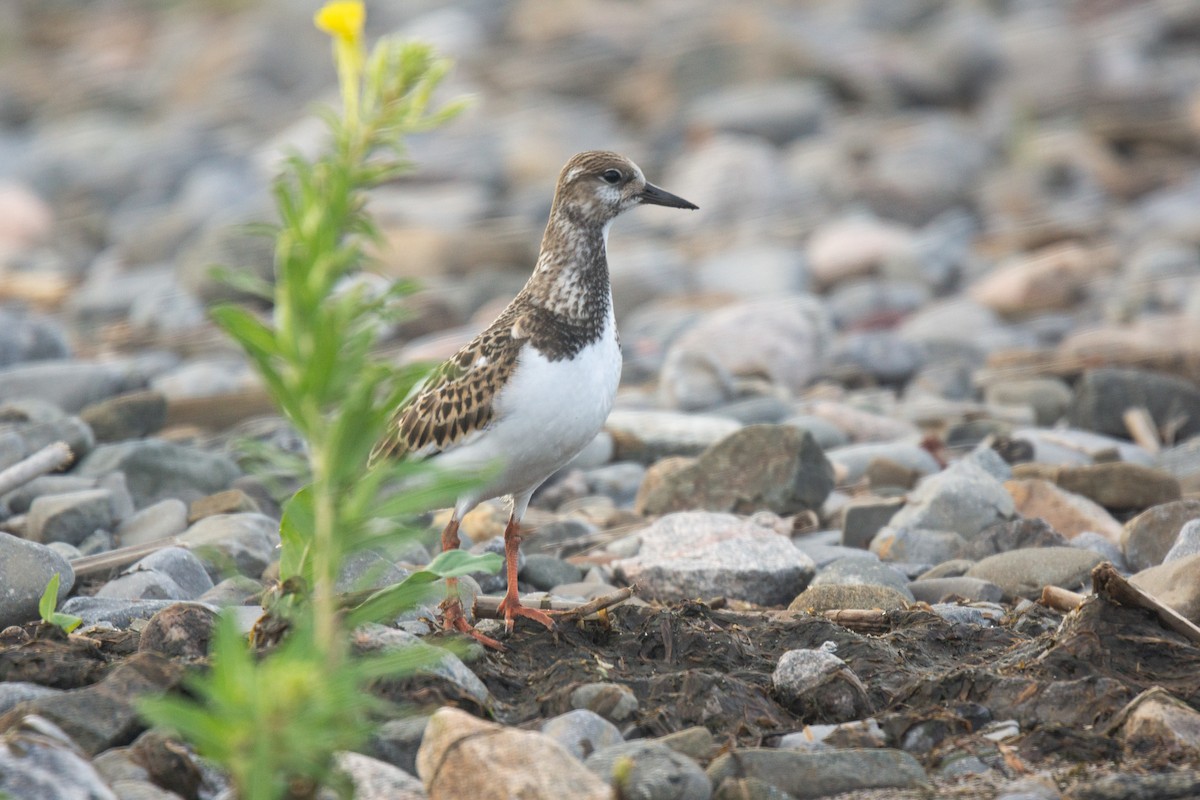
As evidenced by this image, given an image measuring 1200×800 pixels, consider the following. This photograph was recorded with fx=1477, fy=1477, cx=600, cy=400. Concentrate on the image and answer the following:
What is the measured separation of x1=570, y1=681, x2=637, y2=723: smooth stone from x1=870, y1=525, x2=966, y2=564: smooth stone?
2769 millimetres

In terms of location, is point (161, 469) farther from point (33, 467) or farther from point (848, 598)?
point (848, 598)

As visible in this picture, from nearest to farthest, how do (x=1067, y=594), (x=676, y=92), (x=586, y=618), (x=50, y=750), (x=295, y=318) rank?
(x=295, y=318) → (x=50, y=750) → (x=586, y=618) → (x=1067, y=594) → (x=676, y=92)

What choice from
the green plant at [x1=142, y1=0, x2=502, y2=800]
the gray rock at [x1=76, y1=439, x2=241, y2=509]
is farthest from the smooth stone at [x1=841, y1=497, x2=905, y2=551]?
the green plant at [x1=142, y1=0, x2=502, y2=800]

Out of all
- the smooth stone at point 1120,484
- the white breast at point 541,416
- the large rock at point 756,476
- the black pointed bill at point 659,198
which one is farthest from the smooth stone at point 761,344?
the white breast at point 541,416

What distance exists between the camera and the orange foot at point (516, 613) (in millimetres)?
5281

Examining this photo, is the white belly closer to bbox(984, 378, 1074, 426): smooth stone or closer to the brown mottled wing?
the brown mottled wing

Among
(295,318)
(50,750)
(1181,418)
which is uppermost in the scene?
(295,318)

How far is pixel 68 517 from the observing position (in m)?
7.11

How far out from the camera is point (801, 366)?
433 inches

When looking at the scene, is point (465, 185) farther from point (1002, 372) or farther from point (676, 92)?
point (1002, 372)

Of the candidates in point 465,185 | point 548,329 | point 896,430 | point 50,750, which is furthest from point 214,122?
point 50,750

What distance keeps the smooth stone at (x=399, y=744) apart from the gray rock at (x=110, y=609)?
5.23 ft

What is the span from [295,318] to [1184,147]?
1634 cm

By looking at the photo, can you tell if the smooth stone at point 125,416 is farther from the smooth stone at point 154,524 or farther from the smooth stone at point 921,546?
the smooth stone at point 921,546
